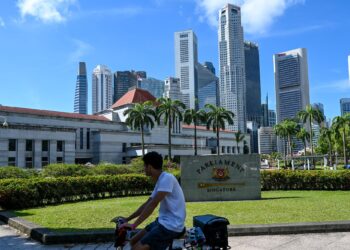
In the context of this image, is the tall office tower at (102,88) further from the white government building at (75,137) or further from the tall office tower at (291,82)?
the white government building at (75,137)

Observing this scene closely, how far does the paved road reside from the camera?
7286 millimetres

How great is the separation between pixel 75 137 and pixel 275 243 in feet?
221

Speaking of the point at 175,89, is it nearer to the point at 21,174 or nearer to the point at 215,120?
the point at 215,120

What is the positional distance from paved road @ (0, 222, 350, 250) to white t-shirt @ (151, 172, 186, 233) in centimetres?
336

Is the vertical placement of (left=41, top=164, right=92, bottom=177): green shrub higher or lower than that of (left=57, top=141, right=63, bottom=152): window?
lower

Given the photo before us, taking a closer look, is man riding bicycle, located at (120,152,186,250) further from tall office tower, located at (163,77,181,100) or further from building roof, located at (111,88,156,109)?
tall office tower, located at (163,77,181,100)

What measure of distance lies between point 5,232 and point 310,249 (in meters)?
7.42

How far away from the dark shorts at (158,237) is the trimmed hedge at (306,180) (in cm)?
1851

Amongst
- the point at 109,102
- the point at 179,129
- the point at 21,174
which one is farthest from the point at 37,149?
the point at 109,102

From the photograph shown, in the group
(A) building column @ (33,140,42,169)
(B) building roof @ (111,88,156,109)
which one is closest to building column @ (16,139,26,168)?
(A) building column @ (33,140,42,169)

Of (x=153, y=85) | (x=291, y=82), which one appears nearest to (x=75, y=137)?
(x=153, y=85)

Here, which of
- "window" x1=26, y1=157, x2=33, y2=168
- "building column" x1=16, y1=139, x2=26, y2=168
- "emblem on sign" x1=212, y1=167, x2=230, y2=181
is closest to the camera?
"emblem on sign" x1=212, y1=167, x2=230, y2=181

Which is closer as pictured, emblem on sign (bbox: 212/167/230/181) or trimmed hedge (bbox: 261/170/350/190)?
emblem on sign (bbox: 212/167/230/181)

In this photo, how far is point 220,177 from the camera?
17.3 m
